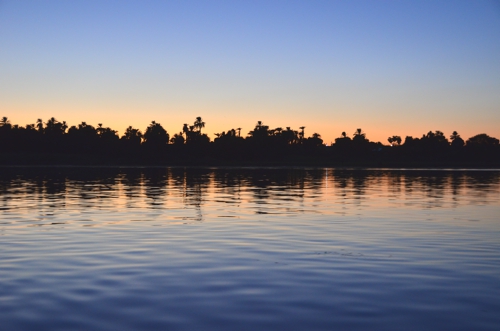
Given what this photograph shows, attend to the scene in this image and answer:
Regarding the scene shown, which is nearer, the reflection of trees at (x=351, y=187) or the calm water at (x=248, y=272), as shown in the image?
the calm water at (x=248, y=272)

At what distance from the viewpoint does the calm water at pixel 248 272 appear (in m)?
10.8

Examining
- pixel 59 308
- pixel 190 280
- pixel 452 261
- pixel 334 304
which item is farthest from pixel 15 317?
pixel 452 261

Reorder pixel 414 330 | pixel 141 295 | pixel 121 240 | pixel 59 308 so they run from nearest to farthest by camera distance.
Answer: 1. pixel 414 330
2. pixel 59 308
3. pixel 141 295
4. pixel 121 240

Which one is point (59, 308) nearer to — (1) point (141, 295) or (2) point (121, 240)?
(1) point (141, 295)

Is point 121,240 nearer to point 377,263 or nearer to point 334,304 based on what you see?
point 377,263

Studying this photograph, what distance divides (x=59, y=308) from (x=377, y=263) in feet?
29.8

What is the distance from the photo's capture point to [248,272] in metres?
15.3

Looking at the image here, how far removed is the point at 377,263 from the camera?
54.6ft

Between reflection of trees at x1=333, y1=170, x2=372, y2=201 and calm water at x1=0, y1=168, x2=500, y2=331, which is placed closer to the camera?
calm water at x1=0, y1=168, x2=500, y2=331

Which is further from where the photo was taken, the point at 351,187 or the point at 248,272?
the point at 351,187

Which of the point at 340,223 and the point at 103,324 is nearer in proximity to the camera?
the point at 103,324

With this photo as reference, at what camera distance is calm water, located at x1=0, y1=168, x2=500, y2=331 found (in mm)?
10836

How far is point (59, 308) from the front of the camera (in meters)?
11.4

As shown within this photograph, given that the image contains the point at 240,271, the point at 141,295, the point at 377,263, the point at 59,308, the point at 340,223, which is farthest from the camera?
the point at 340,223
